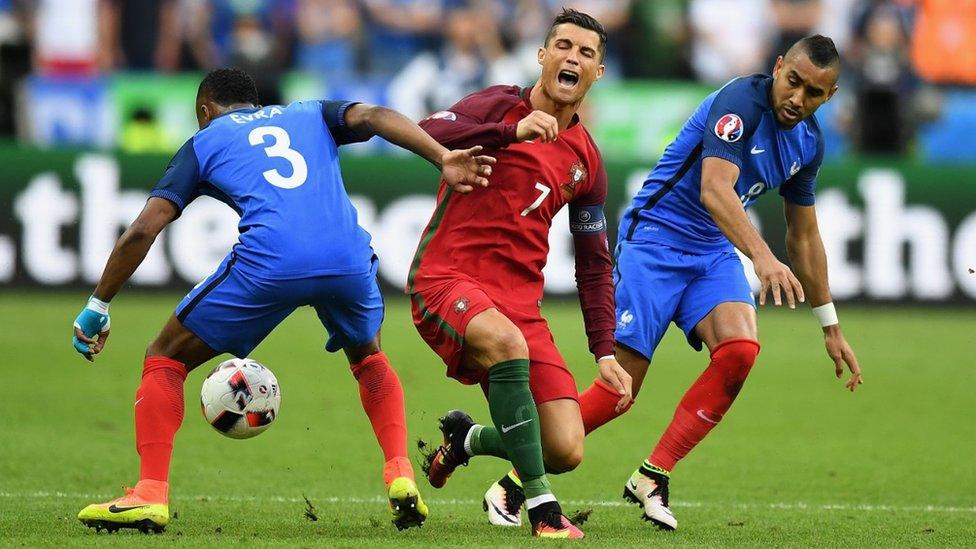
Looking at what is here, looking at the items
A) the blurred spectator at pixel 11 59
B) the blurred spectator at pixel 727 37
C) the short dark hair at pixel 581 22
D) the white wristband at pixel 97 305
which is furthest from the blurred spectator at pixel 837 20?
the white wristband at pixel 97 305

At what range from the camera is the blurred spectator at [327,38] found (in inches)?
733

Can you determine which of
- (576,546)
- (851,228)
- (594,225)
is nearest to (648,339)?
(594,225)

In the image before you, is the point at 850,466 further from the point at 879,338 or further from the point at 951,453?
the point at 879,338

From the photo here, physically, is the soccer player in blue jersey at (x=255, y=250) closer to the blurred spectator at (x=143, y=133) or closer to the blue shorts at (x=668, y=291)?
the blue shorts at (x=668, y=291)

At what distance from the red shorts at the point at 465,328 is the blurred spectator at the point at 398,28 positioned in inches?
496

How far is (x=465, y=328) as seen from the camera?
6082mm

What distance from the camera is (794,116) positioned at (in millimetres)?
6840

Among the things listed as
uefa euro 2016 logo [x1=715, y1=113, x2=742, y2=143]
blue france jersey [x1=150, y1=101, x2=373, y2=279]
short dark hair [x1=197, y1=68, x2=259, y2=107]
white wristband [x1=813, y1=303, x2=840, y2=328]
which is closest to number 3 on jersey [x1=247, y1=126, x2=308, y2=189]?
blue france jersey [x1=150, y1=101, x2=373, y2=279]

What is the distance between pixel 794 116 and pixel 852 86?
12.4 meters

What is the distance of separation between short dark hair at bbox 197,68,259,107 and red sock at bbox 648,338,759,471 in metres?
2.38

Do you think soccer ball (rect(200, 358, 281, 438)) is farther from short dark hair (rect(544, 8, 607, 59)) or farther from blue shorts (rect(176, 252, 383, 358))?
short dark hair (rect(544, 8, 607, 59))

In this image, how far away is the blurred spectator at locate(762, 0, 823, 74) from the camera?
19.2 meters

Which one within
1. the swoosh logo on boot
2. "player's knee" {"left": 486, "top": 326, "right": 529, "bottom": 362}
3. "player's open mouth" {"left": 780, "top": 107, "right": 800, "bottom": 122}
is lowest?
the swoosh logo on boot

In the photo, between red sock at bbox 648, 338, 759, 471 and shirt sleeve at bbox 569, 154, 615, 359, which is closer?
shirt sleeve at bbox 569, 154, 615, 359
